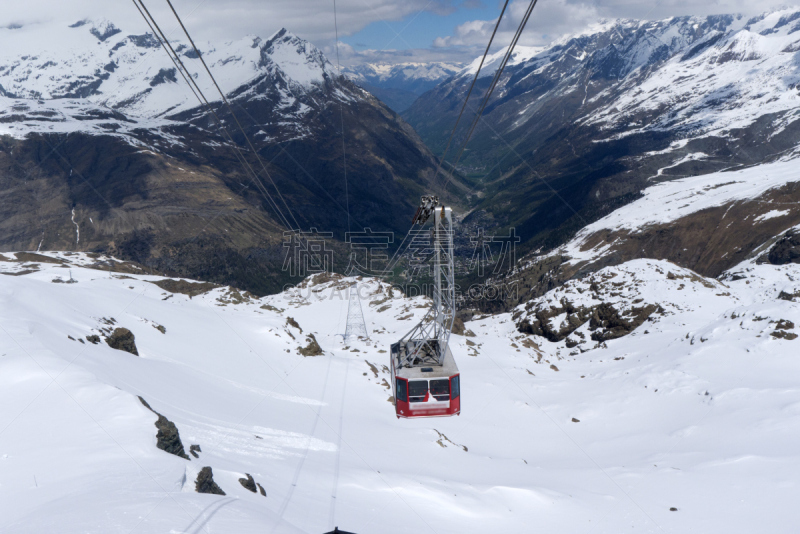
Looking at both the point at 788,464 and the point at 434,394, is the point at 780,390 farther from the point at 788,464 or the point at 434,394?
the point at 434,394

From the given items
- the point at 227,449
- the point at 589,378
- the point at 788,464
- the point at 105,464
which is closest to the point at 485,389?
the point at 589,378

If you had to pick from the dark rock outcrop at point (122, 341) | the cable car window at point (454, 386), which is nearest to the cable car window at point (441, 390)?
the cable car window at point (454, 386)

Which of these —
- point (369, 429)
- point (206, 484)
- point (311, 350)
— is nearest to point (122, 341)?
point (369, 429)

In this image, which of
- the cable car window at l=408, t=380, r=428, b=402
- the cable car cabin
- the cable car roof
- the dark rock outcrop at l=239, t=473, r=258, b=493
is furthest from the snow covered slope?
the cable car roof

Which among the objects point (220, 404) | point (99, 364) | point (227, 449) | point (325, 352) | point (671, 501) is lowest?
point (671, 501)

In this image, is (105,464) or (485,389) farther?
(485,389)

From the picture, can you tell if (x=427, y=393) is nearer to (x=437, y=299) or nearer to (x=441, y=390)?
(x=441, y=390)

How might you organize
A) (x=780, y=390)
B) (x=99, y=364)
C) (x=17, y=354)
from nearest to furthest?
(x=17, y=354), (x=99, y=364), (x=780, y=390)
